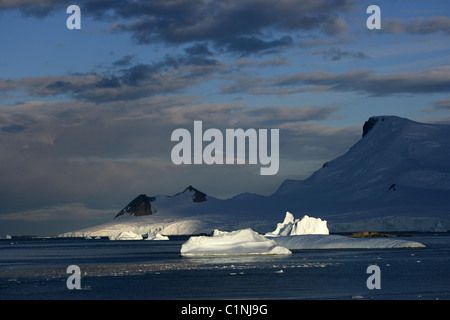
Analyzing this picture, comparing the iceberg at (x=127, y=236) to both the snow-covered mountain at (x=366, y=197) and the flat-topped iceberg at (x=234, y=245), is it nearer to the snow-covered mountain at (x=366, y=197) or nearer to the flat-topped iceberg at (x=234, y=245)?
the snow-covered mountain at (x=366, y=197)

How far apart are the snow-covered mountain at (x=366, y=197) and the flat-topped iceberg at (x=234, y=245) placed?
7522 cm

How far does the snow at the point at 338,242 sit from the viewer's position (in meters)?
79.8

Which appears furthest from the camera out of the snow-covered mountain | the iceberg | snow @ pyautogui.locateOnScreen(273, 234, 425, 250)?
the iceberg

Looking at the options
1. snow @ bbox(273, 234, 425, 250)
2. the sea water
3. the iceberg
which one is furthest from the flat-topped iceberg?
the iceberg

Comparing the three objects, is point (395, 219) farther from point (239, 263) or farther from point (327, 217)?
point (239, 263)

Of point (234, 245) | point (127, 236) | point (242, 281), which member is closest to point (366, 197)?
point (127, 236)

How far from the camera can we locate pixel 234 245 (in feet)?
217

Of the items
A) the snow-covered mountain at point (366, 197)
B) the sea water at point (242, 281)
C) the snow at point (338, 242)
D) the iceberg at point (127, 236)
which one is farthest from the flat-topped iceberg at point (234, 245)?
the iceberg at point (127, 236)

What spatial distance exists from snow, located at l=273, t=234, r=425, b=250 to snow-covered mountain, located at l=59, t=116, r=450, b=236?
2239 inches

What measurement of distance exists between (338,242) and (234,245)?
20.4 meters

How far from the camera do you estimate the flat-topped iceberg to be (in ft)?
215

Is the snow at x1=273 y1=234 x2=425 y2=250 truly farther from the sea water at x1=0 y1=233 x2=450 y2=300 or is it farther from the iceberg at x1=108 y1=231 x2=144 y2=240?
the iceberg at x1=108 y1=231 x2=144 y2=240

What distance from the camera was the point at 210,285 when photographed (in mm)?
38594
